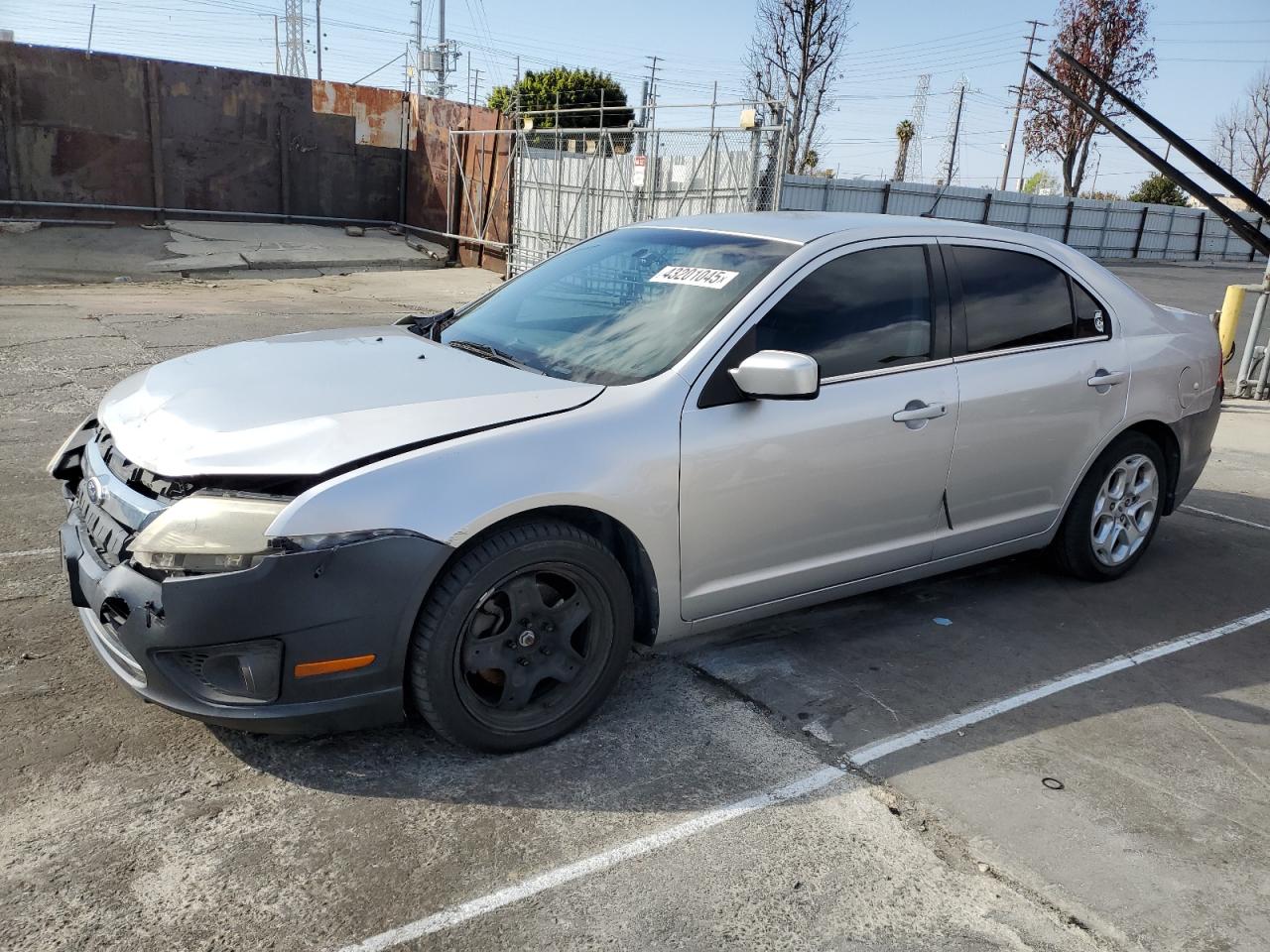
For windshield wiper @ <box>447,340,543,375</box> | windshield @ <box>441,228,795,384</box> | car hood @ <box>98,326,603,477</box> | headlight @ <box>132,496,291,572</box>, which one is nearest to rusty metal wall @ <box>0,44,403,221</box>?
windshield @ <box>441,228,795,384</box>

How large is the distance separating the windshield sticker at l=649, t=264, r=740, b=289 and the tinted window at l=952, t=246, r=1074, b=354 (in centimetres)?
113

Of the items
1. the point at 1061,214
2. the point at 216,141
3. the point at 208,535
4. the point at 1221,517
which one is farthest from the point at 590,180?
the point at 1061,214

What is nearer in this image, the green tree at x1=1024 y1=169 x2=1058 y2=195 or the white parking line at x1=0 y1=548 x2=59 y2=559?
the white parking line at x1=0 y1=548 x2=59 y2=559

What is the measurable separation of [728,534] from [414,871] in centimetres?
152

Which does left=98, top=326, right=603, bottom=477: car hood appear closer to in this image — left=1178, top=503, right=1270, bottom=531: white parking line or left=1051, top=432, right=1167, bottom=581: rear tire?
left=1051, top=432, right=1167, bottom=581: rear tire

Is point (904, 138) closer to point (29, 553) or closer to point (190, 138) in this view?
point (190, 138)

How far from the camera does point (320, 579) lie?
9.19 feet

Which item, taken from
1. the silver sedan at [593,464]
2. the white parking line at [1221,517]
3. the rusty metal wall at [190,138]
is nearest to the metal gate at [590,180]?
the rusty metal wall at [190,138]

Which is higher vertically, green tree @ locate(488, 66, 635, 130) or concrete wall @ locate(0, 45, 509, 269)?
green tree @ locate(488, 66, 635, 130)

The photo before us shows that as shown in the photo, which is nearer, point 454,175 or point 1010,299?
point 1010,299

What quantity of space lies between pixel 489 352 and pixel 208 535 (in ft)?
4.73

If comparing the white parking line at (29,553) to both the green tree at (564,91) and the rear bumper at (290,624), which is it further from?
the green tree at (564,91)

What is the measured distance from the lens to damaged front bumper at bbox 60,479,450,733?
2.77 meters

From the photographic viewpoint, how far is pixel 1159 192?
1855 inches
